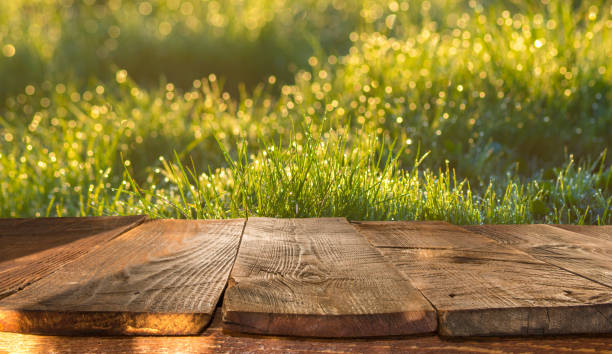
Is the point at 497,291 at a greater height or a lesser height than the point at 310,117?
lesser

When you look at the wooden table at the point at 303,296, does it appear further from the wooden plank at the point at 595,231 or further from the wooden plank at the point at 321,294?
the wooden plank at the point at 595,231

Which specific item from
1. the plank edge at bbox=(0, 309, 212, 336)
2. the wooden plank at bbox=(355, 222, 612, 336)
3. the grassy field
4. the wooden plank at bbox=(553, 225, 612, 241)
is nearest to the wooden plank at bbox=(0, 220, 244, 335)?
the plank edge at bbox=(0, 309, 212, 336)

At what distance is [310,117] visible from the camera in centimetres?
347

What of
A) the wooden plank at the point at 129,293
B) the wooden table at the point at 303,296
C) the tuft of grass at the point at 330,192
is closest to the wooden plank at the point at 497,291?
the wooden table at the point at 303,296

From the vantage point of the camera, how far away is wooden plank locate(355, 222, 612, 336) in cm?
110

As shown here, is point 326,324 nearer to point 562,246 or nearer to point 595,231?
point 562,246

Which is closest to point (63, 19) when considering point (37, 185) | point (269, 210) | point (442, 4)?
point (37, 185)

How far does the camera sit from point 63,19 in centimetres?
688

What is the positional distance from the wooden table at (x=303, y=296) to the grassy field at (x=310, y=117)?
2.65 feet

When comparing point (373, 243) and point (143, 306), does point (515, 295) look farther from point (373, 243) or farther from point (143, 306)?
point (143, 306)

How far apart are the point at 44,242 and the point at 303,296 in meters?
0.96

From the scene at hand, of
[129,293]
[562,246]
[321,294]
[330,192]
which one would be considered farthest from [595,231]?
[129,293]

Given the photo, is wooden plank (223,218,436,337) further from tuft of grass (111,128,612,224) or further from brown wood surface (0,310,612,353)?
tuft of grass (111,128,612,224)

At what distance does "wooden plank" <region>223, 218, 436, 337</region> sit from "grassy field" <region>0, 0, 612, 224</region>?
0.89 meters
